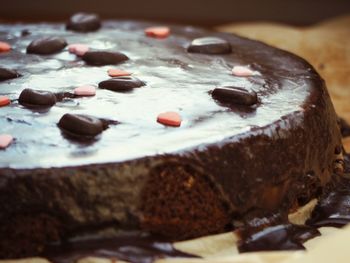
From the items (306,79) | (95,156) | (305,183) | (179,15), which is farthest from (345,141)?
(179,15)

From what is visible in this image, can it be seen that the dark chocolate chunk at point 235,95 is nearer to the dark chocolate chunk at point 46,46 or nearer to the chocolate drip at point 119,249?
the chocolate drip at point 119,249

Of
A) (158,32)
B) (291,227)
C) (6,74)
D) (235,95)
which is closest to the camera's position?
(291,227)

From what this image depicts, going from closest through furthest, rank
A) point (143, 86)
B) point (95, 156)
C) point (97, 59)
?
point (95, 156), point (143, 86), point (97, 59)

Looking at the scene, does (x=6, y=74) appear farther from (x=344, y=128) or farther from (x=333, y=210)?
(x=344, y=128)

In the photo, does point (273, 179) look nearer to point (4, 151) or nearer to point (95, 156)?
point (95, 156)

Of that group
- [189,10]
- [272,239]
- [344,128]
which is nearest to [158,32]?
[344,128]
